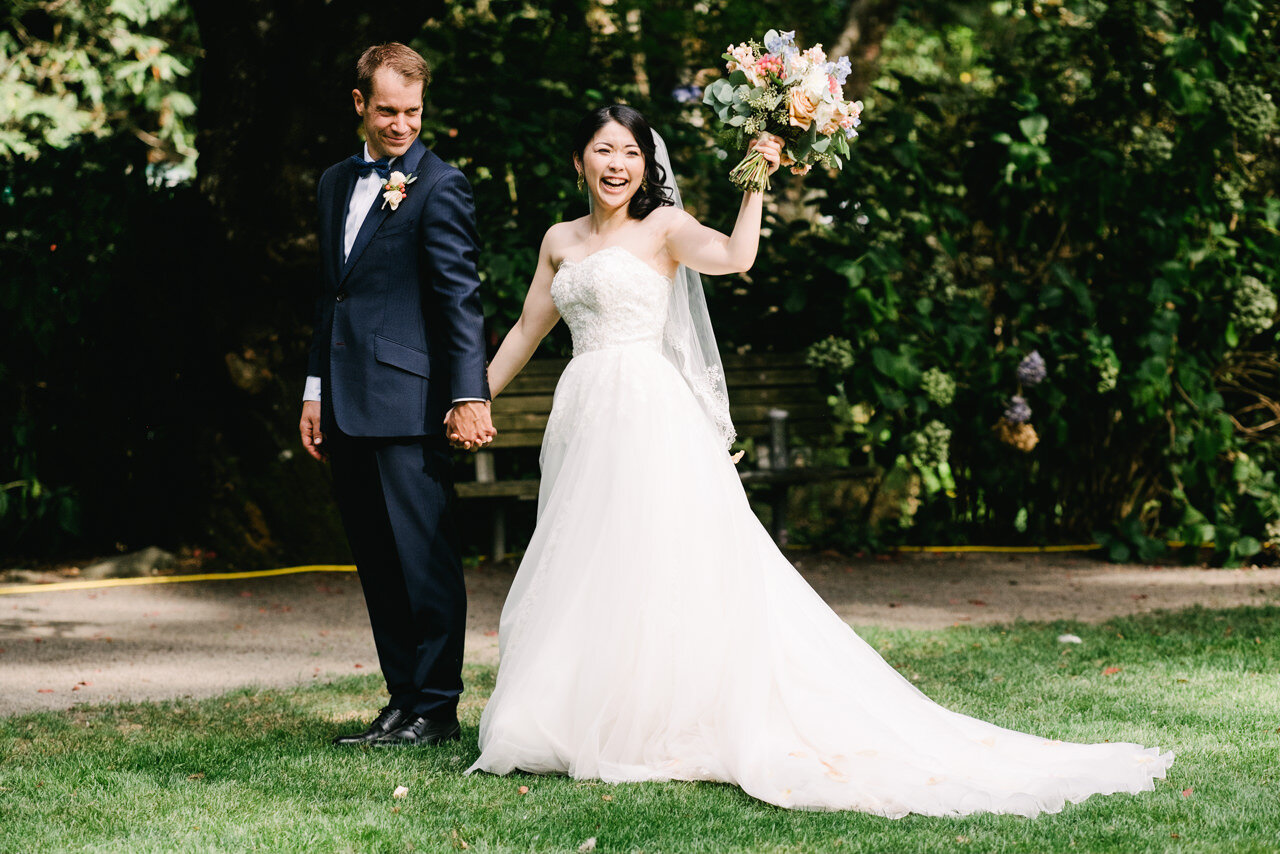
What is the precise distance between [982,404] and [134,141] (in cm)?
572

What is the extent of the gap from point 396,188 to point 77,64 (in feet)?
30.6

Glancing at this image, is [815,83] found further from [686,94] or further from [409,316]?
[686,94]

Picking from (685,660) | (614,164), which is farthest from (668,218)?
(685,660)

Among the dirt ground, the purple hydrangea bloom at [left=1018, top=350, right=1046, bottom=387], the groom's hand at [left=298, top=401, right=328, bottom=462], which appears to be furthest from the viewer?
the purple hydrangea bloom at [left=1018, top=350, right=1046, bottom=387]

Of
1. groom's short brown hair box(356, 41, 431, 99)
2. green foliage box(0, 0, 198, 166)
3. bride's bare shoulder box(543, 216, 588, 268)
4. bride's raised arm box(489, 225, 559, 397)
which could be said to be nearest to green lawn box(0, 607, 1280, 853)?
bride's raised arm box(489, 225, 559, 397)

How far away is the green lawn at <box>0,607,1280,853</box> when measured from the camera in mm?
3143

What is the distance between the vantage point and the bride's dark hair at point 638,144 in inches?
165

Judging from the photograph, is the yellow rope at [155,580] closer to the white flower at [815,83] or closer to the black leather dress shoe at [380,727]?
the black leather dress shoe at [380,727]

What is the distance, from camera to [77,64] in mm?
11922

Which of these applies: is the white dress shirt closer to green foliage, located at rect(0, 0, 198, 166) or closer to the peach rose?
the peach rose

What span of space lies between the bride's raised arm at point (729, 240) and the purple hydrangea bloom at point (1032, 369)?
4.67 metres

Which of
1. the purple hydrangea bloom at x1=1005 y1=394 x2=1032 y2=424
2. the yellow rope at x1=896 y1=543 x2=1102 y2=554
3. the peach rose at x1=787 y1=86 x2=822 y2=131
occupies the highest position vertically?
the peach rose at x1=787 y1=86 x2=822 y2=131

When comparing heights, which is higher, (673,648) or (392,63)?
(392,63)

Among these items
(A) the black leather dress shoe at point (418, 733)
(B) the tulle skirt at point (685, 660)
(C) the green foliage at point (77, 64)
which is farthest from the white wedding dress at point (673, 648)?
(C) the green foliage at point (77, 64)
